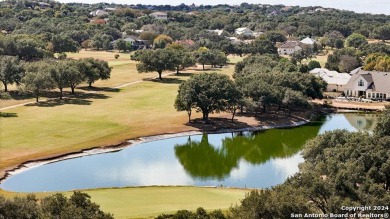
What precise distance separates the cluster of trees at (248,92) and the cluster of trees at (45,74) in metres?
19.9

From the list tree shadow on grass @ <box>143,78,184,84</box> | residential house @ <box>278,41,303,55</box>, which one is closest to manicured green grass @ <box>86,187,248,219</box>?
tree shadow on grass @ <box>143,78,184,84</box>

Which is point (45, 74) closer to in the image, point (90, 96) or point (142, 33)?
point (90, 96)

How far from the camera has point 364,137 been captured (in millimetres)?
35469

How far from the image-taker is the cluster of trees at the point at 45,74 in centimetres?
6875

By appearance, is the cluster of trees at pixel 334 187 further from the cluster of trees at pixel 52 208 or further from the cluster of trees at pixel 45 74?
the cluster of trees at pixel 45 74

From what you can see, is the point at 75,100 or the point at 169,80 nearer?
the point at 75,100

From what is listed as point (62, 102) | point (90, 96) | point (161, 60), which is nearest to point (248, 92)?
point (90, 96)

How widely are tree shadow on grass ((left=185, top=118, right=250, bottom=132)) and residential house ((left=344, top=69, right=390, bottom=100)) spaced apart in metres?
25.3

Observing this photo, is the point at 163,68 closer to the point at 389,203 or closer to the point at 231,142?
the point at 231,142

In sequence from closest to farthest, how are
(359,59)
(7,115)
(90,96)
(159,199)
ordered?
(159,199) → (7,115) → (90,96) → (359,59)

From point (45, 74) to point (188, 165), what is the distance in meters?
30.0

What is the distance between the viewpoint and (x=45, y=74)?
69.7m

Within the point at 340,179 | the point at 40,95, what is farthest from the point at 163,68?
the point at 340,179

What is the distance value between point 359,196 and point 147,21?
17289 centimetres
